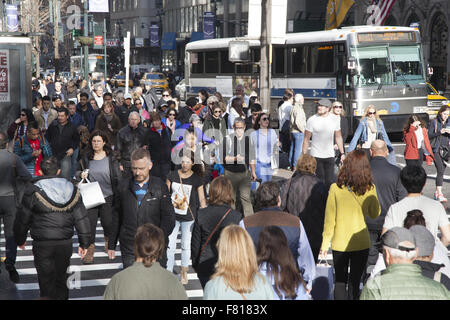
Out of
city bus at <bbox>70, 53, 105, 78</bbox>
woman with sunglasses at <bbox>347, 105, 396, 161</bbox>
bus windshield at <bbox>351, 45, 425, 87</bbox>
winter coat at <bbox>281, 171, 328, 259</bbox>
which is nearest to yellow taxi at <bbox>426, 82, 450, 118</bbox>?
bus windshield at <bbox>351, 45, 425, 87</bbox>

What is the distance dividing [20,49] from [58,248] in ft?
34.7

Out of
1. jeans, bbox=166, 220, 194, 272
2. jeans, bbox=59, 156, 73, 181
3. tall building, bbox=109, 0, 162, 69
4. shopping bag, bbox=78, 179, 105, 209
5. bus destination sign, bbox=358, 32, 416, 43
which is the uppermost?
tall building, bbox=109, 0, 162, 69

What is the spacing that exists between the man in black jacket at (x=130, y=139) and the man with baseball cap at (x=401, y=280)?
24.8ft

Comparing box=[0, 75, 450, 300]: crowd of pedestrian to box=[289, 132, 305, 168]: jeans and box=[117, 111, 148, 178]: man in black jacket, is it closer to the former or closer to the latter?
box=[117, 111, 148, 178]: man in black jacket

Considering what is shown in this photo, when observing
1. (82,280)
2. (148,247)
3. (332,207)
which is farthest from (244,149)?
(148,247)

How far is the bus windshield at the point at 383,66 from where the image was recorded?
23250 millimetres

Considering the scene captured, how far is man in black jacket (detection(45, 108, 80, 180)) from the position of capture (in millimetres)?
13547

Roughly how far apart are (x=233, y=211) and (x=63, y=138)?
745 centimetres

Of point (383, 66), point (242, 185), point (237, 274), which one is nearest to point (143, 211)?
point (237, 274)

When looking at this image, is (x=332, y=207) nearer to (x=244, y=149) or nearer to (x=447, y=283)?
(x=447, y=283)

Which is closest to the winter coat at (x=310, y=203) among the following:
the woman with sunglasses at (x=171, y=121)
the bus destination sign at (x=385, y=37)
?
the woman with sunglasses at (x=171, y=121)

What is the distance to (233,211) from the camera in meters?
6.79

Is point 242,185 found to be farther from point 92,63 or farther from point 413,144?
point 92,63

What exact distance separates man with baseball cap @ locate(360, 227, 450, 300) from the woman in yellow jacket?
7.49 ft
